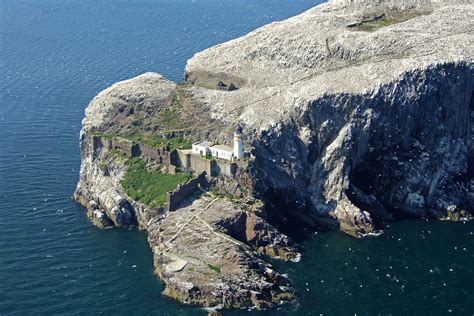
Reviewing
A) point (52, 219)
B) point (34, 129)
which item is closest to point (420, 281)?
point (52, 219)

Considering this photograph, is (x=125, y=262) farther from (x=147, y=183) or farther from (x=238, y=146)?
(x=238, y=146)

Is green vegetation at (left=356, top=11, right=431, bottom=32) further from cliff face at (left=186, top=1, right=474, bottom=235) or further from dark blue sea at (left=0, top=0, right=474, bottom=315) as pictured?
dark blue sea at (left=0, top=0, right=474, bottom=315)

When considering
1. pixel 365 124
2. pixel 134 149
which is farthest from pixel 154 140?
pixel 365 124

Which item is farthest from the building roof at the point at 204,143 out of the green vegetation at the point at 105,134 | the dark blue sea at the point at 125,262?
the dark blue sea at the point at 125,262

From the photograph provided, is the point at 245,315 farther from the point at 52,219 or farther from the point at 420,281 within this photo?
the point at 52,219

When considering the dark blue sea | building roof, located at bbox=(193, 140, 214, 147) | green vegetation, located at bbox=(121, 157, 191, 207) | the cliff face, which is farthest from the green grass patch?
the dark blue sea

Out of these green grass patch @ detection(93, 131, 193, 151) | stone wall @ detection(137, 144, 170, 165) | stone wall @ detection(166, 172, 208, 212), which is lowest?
stone wall @ detection(166, 172, 208, 212)

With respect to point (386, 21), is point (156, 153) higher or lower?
lower

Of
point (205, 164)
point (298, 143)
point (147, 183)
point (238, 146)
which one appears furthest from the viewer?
point (298, 143)
